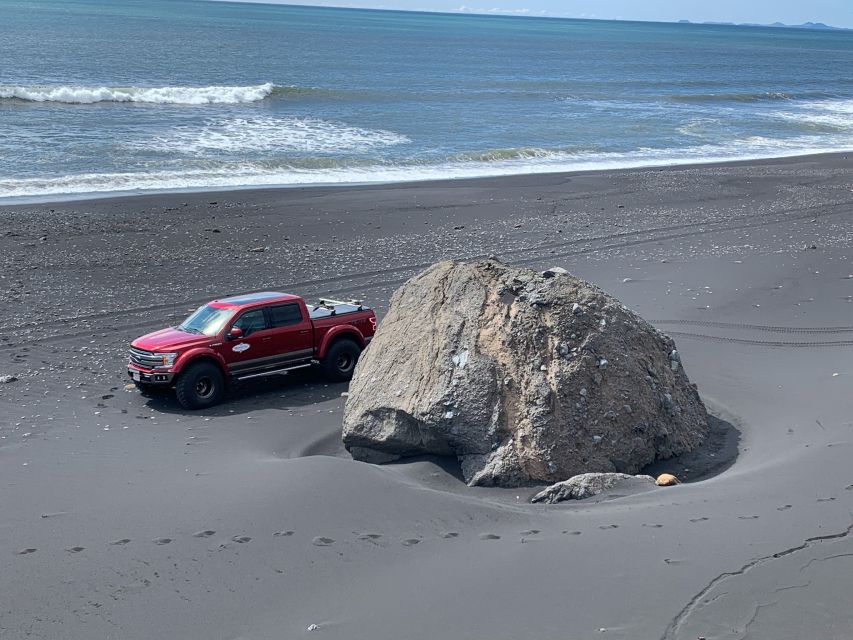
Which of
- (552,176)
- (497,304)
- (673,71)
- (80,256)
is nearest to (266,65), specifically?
(673,71)

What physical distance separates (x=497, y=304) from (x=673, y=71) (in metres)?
94.0

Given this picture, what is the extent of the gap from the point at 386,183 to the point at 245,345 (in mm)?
19190

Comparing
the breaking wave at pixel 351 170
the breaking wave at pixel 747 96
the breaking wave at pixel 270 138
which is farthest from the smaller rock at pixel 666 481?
the breaking wave at pixel 747 96

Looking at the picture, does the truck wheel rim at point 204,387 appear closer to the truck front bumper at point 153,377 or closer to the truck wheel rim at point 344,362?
the truck front bumper at point 153,377

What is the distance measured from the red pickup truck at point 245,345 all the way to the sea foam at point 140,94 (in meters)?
41.9

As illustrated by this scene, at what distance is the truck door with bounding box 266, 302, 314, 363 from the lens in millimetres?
14562

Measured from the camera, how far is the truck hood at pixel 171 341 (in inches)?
542

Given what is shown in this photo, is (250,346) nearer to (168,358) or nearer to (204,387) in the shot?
(204,387)

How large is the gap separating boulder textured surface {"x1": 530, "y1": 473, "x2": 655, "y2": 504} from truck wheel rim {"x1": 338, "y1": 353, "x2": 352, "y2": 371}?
5.65 m

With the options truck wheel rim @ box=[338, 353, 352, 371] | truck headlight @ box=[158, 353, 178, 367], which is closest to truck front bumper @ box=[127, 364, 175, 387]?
truck headlight @ box=[158, 353, 178, 367]

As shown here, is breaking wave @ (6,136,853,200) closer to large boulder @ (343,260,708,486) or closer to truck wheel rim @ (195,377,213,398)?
truck wheel rim @ (195,377,213,398)

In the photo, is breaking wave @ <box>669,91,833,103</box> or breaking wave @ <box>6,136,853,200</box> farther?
breaking wave @ <box>669,91,833,103</box>

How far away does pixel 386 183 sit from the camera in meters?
32.8

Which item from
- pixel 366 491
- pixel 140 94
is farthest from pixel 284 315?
pixel 140 94
